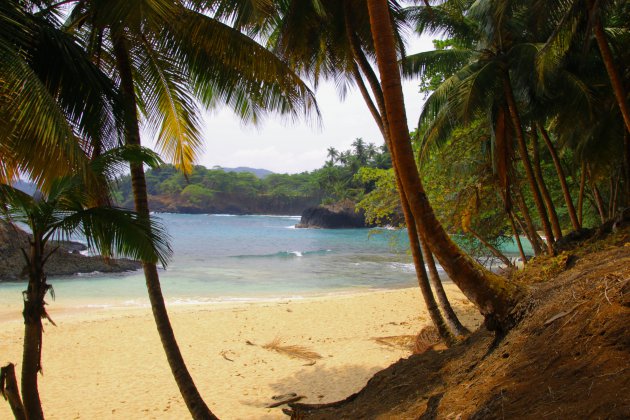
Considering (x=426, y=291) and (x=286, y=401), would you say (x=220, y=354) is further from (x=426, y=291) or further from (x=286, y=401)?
(x=426, y=291)

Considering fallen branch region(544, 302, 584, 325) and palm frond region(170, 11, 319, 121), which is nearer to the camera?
fallen branch region(544, 302, 584, 325)

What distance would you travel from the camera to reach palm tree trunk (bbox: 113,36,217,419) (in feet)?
17.8

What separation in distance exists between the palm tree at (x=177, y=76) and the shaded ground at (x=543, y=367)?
2595mm

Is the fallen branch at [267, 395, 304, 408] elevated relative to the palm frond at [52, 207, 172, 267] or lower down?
lower down

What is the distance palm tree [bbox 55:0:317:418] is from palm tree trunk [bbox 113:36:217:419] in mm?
12

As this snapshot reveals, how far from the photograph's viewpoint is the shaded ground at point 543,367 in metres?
2.56

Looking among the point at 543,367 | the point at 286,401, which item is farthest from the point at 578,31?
the point at 286,401

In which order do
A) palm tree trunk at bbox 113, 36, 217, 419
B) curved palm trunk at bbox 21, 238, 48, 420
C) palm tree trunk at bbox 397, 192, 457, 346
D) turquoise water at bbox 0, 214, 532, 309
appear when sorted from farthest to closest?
turquoise water at bbox 0, 214, 532, 309 → palm tree trunk at bbox 397, 192, 457, 346 → palm tree trunk at bbox 113, 36, 217, 419 → curved palm trunk at bbox 21, 238, 48, 420

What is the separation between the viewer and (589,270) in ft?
13.6

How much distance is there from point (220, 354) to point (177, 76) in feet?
20.9

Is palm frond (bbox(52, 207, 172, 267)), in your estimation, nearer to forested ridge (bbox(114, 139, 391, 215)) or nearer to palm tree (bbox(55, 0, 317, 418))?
palm tree (bbox(55, 0, 317, 418))

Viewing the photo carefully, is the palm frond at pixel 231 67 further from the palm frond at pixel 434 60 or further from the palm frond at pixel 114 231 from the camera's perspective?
the palm frond at pixel 434 60

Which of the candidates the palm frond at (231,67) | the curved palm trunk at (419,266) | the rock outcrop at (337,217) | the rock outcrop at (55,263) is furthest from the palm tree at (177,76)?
the rock outcrop at (337,217)

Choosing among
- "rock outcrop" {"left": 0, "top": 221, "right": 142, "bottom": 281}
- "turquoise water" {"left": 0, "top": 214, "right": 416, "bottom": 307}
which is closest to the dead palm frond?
"turquoise water" {"left": 0, "top": 214, "right": 416, "bottom": 307}
